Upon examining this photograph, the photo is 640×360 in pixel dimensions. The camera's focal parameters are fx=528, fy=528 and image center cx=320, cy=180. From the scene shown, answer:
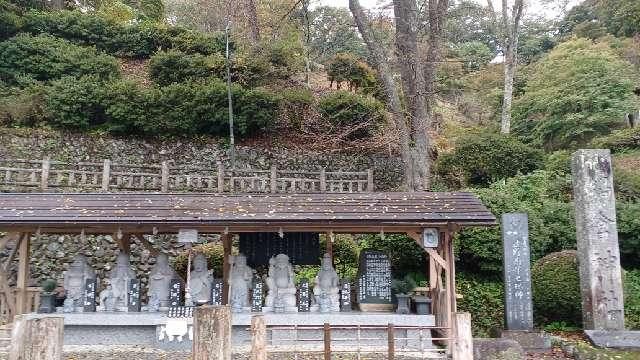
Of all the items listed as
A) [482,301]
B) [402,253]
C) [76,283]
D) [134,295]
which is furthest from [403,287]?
[76,283]

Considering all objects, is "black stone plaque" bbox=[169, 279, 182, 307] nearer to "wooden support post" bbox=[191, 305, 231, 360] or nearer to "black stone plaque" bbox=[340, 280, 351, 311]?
"black stone plaque" bbox=[340, 280, 351, 311]

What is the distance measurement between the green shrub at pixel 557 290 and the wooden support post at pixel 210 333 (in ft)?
31.9

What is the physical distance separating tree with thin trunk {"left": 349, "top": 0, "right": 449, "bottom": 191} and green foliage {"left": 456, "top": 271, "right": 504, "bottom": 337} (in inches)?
134

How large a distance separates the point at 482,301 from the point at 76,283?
977 cm

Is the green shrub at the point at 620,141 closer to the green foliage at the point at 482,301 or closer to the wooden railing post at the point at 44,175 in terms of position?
the green foliage at the point at 482,301

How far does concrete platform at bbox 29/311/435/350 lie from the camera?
1038 centimetres

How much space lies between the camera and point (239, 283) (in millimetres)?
11250

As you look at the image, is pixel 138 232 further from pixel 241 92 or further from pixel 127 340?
pixel 241 92

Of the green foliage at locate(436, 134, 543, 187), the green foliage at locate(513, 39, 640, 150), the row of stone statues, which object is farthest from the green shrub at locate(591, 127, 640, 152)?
the row of stone statues

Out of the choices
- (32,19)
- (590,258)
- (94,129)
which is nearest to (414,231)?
(590,258)

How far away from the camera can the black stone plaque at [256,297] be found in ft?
36.5

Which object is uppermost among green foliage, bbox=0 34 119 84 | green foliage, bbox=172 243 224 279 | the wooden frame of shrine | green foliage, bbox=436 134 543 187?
green foliage, bbox=0 34 119 84

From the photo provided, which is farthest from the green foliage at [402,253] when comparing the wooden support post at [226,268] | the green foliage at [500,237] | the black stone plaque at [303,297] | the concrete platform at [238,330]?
the wooden support post at [226,268]

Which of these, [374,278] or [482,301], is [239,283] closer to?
[374,278]
